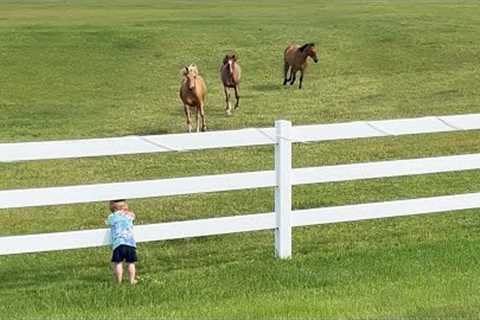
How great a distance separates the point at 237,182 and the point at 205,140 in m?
0.50

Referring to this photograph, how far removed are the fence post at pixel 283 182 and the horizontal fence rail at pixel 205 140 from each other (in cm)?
8

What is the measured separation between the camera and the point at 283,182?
29.8 feet

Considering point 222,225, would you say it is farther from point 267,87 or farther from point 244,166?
point 267,87

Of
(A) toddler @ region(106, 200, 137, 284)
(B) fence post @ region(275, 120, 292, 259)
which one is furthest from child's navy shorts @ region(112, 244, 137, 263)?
(B) fence post @ region(275, 120, 292, 259)

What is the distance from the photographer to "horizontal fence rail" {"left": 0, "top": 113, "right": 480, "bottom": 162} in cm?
830

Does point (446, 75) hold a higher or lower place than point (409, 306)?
higher

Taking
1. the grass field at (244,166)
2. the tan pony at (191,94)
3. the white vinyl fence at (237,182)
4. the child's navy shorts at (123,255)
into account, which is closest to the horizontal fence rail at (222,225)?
the white vinyl fence at (237,182)

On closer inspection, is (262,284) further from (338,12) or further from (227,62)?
(338,12)

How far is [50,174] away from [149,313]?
8.75m

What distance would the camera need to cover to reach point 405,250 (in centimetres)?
956

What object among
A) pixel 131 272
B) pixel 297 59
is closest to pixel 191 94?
pixel 297 59

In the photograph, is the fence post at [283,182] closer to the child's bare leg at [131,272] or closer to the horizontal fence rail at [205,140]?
the horizontal fence rail at [205,140]

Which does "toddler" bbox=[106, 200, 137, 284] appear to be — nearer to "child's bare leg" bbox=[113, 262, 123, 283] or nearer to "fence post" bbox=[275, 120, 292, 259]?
"child's bare leg" bbox=[113, 262, 123, 283]

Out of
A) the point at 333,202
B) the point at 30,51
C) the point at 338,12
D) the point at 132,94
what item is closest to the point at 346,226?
the point at 333,202
